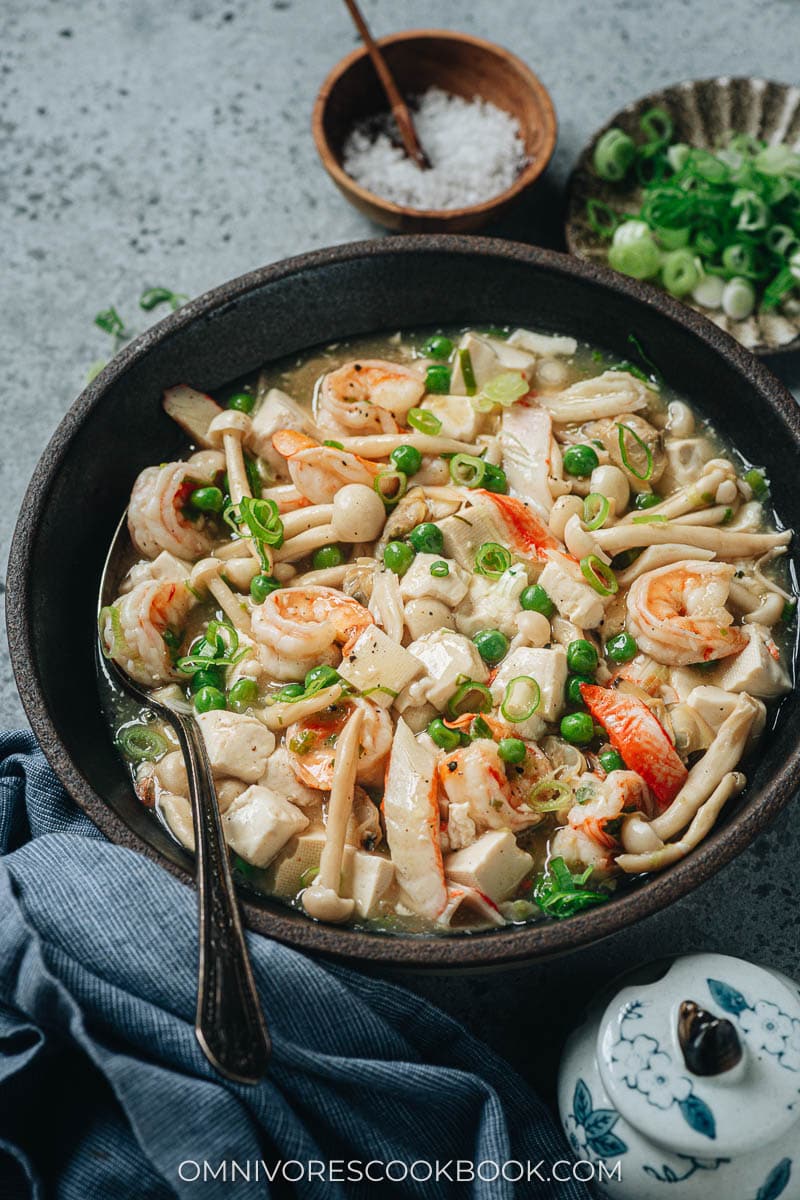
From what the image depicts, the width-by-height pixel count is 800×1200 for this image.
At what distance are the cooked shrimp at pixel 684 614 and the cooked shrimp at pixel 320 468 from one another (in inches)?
35.2

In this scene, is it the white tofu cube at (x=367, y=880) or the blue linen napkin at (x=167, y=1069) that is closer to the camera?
the blue linen napkin at (x=167, y=1069)

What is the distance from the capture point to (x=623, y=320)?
3.68 meters

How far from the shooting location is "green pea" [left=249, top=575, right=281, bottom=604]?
3.40 m

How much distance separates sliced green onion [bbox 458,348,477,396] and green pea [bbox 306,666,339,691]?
1108 millimetres

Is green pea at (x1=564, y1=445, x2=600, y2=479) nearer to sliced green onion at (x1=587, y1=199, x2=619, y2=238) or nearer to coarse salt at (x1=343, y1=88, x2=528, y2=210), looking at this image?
sliced green onion at (x1=587, y1=199, x2=619, y2=238)

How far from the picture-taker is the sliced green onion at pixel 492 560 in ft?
11.1

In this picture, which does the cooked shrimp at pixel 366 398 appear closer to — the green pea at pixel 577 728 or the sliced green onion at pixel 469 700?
the sliced green onion at pixel 469 700

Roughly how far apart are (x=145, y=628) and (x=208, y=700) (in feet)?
0.90

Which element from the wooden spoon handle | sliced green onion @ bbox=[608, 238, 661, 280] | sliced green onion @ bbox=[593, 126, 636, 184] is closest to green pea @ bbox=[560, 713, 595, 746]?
sliced green onion @ bbox=[608, 238, 661, 280]

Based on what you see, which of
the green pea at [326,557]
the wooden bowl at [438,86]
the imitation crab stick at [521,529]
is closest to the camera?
the imitation crab stick at [521,529]

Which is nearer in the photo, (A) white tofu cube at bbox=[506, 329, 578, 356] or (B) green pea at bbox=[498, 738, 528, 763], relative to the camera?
(B) green pea at bbox=[498, 738, 528, 763]

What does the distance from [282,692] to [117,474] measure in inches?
36.6

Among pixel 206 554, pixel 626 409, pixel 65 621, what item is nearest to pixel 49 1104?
pixel 65 621

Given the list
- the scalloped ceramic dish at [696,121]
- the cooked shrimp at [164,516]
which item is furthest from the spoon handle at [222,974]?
the scalloped ceramic dish at [696,121]
